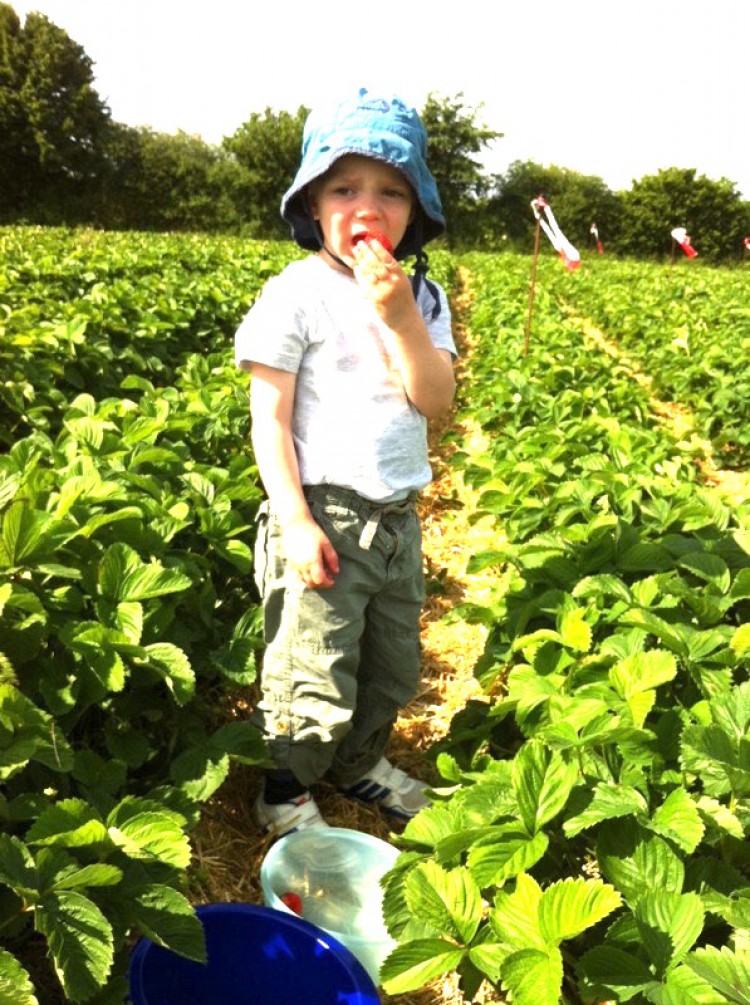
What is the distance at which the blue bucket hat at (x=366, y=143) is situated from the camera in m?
1.69

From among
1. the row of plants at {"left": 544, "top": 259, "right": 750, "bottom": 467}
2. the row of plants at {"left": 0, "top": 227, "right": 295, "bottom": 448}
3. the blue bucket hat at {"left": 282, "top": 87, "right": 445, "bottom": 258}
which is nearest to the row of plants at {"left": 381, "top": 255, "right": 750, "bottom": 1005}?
the blue bucket hat at {"left": 282, "top": 87, "right": 445, "bottom": 258}

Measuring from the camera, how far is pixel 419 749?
8.79 ft

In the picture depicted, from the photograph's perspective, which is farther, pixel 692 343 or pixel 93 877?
pixel 692 343

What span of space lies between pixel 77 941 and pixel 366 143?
1.50 meters

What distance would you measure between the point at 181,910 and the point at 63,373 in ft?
9.90

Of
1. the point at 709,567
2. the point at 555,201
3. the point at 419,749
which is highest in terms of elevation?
the point at 555,201

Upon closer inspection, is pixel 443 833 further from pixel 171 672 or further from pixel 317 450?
pixel 317 450

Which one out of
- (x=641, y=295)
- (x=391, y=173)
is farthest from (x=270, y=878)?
(x=641, y=295)

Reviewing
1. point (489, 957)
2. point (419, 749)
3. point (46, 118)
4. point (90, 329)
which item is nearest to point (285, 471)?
point (489, 957)

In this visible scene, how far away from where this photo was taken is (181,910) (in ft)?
4.06

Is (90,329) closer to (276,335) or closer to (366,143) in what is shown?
(276,335)

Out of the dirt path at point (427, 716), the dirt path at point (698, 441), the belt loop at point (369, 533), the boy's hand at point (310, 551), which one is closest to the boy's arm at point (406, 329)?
the belt loop at point (369, 533)

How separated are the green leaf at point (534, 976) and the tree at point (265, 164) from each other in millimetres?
42801

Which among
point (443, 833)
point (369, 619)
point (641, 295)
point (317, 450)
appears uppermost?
point (641, 295)
